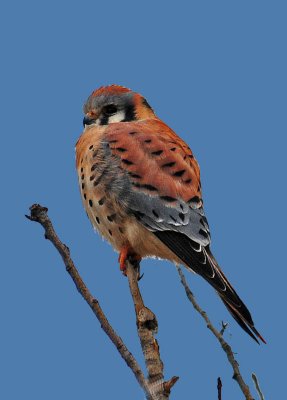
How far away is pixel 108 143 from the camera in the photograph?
5.53m

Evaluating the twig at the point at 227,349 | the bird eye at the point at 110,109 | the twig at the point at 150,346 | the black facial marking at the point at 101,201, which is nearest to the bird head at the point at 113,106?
the bird eye at the point at 110,109

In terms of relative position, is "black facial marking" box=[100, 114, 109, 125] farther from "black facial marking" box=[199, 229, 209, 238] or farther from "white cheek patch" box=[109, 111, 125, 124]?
"black facial marking" box=[199, 229, 209, 238]

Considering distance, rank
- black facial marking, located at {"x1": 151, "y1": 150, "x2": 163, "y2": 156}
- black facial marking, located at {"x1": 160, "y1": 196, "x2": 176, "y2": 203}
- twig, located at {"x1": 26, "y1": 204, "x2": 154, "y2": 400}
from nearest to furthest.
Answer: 1. twig, located at {"x1": 26, "y1": 204, "x2": 154, "y2": 400}
2. black facial marking, located at {"x1": 160, "y1": 196, "x2": 176, "y2": 203}
3. black facial marking, located at {"x1": 151, "y1": 150, "x2": 163, "y2": 156}

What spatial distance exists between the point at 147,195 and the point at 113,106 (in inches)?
55.6

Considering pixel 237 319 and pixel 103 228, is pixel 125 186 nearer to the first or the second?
pixel 103 228

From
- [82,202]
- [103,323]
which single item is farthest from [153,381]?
[82,202]

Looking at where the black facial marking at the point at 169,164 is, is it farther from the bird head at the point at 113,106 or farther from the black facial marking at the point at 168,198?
the bird head at the point at 113,106

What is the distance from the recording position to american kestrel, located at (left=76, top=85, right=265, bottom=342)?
4902mm

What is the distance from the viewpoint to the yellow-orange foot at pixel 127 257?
17.3 ft

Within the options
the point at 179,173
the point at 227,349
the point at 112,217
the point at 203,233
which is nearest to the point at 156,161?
the point at 179,173

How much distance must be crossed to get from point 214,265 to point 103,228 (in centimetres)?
99

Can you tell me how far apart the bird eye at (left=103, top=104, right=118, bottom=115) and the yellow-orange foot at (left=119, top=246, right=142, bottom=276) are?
4.59 feet

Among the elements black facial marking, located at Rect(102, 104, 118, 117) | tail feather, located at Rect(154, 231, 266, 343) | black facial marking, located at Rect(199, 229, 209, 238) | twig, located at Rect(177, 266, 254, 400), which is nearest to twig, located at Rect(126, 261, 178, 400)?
twig, located at Rect(177, 266, 254, 400)

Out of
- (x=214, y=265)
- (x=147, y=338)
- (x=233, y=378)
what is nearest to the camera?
(x=233, y=378)
